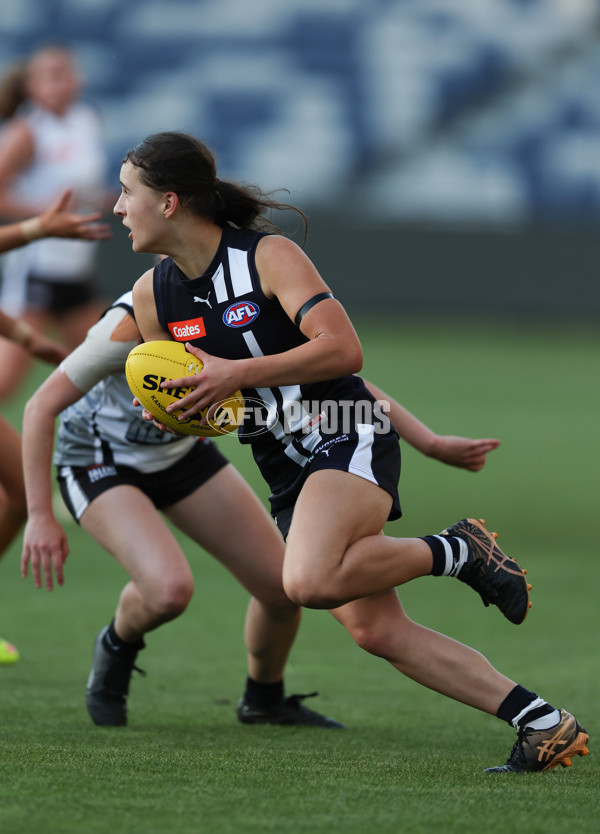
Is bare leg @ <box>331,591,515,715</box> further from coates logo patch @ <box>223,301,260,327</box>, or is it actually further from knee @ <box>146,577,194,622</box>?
coates logo patch @ <box>223,301,260,327</box>

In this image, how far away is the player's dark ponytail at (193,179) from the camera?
3375mm

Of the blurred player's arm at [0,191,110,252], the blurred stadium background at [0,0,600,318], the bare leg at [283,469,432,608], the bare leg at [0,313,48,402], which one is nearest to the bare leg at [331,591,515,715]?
the bare leg at [283,469,432,608]

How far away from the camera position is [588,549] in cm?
720

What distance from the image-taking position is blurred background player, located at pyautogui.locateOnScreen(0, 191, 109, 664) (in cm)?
441

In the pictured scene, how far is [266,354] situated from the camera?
11.2 ft

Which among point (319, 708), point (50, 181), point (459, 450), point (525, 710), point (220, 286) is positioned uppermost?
point (50, 181)

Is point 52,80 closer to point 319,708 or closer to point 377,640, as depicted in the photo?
point 319,708

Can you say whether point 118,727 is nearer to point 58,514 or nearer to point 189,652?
point 189,652

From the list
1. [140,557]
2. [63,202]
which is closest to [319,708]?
[140,557]

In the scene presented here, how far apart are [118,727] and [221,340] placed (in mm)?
1327

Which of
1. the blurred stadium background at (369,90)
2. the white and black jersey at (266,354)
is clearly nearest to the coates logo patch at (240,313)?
the white and black jersey at (266,354)

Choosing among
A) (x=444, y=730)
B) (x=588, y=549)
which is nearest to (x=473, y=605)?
(x=588, y=549)

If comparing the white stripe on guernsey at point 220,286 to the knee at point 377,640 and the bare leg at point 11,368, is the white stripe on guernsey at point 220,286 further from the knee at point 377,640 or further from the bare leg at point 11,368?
the bare leg at point 11,368

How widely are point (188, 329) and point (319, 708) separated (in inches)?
62.0
